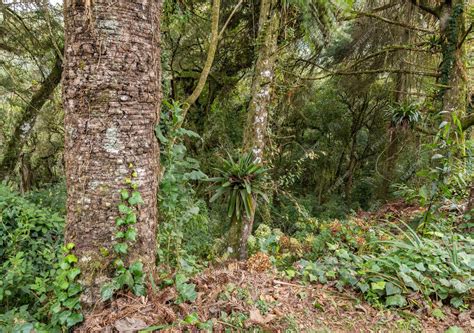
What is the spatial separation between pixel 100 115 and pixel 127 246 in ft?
2.51

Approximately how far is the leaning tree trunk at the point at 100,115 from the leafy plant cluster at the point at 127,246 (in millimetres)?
33

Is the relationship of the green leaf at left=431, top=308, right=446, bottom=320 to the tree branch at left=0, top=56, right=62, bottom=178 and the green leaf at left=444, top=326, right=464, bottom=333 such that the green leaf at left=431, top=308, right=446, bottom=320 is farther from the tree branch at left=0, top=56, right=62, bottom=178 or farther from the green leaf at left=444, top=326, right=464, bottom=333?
the tree branch at left=0, top=56, right=62, bottom=178

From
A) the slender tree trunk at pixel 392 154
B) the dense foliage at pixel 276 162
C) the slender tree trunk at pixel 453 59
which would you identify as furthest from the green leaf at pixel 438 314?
the slender tree trunk at pixel 392 154

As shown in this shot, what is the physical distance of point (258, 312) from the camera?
1.69m

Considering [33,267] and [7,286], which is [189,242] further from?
[7,286]

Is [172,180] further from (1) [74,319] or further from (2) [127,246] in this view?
(1) [74,319]

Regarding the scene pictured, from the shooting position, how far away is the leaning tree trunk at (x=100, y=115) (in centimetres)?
158

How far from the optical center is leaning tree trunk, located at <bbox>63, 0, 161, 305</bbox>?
62.4 inches

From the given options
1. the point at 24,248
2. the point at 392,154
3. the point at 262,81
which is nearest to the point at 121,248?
the point at 24,248

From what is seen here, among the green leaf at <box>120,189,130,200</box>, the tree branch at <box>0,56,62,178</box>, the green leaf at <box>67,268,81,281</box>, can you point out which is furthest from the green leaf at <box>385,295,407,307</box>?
the tree branch at <box>0,56,62,178</box>

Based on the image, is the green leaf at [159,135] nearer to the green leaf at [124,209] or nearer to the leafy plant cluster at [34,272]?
the green leaf at [124,209]

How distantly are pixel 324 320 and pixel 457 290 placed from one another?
0.97 metres

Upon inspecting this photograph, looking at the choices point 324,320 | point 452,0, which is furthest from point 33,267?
point 452,0

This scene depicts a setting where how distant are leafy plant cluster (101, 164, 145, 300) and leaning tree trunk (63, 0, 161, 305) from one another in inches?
1.3
